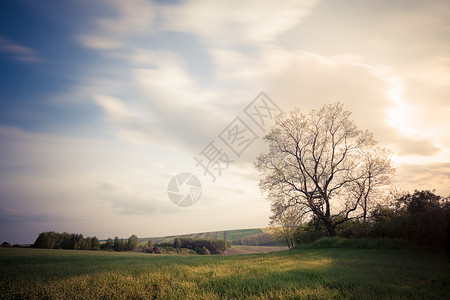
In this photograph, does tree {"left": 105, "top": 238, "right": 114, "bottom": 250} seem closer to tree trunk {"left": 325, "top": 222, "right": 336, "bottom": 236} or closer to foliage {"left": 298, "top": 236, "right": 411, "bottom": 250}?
foliage {"left": 298, "top": 236, "right": 411, "bottom": 250}

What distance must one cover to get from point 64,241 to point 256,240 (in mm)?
78128

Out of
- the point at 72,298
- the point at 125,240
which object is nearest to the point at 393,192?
the point at 72,298

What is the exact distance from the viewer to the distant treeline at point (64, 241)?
157 ft

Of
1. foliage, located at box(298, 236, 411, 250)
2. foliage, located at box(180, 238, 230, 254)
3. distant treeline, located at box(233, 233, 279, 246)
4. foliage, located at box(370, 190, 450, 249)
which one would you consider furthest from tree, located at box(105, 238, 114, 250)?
foliage, located at box(370, 190, 450, 249)

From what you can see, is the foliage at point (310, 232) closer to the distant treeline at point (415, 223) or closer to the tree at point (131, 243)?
the distant treeline at point (415, 223)

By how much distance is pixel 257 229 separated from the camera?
114 meters

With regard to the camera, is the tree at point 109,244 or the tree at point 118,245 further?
the tree at point 109,244

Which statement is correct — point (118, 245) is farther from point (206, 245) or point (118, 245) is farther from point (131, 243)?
point (206, 245)

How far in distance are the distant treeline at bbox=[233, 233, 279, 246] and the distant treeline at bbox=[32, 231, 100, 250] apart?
6496cm

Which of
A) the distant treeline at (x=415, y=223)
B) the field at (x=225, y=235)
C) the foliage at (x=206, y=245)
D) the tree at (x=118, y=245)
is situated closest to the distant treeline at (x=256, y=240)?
the field at (x=225, y=235)

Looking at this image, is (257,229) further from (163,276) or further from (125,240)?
(163,276)

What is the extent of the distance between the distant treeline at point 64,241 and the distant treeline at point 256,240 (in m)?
65.0

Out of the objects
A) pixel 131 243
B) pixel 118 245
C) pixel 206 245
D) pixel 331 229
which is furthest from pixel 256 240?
pixel 331 229

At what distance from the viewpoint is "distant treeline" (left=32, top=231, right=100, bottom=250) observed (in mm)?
47812
